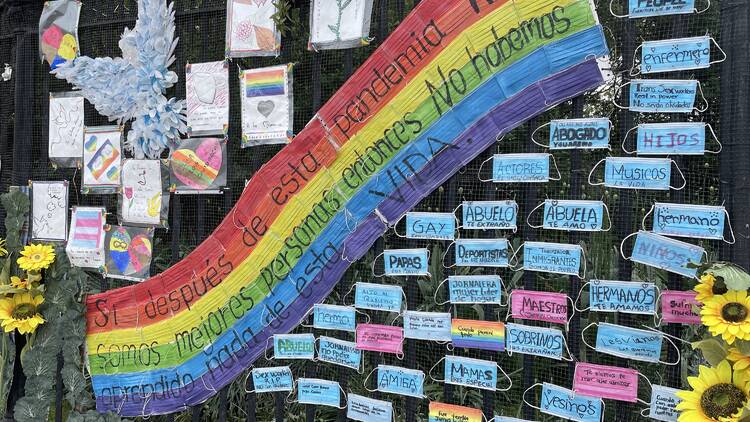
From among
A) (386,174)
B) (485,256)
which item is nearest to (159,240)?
(386,174)

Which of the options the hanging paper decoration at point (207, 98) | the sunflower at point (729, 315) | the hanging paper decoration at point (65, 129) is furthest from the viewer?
the hanging paper decoration at point (65, 129)

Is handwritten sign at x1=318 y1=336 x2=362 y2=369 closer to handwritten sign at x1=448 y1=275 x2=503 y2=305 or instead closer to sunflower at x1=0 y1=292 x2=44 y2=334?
handwritten sign at x1=448 y1=275 x2=503 y2=305

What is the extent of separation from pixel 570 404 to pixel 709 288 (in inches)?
25.1

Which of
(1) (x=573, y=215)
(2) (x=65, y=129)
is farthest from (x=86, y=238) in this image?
(1) (x=573, y=215)

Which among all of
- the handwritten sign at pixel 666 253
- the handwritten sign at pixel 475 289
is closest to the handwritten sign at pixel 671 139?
the handwritten sign at pixel 666 253

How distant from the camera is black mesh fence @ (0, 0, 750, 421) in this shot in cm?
185

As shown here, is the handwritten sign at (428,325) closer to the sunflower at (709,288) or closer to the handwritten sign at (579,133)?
the handwritten sign at (579,133)

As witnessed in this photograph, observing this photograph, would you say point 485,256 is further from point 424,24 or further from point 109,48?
point 109,48

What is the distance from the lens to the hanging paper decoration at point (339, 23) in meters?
2.28

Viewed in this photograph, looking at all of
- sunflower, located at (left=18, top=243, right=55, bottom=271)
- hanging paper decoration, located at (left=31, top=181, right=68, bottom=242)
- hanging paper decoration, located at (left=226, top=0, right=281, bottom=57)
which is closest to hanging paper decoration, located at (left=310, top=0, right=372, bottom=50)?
hanging paper decoration, located at (left=226, top=0, right=281, bottom=57)

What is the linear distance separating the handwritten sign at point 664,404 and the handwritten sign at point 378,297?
3.09 ft

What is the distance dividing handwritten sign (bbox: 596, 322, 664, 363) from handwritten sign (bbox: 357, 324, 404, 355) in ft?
2.45

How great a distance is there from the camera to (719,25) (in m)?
1.81

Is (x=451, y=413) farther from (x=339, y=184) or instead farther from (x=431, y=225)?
(x=339, y=184)
